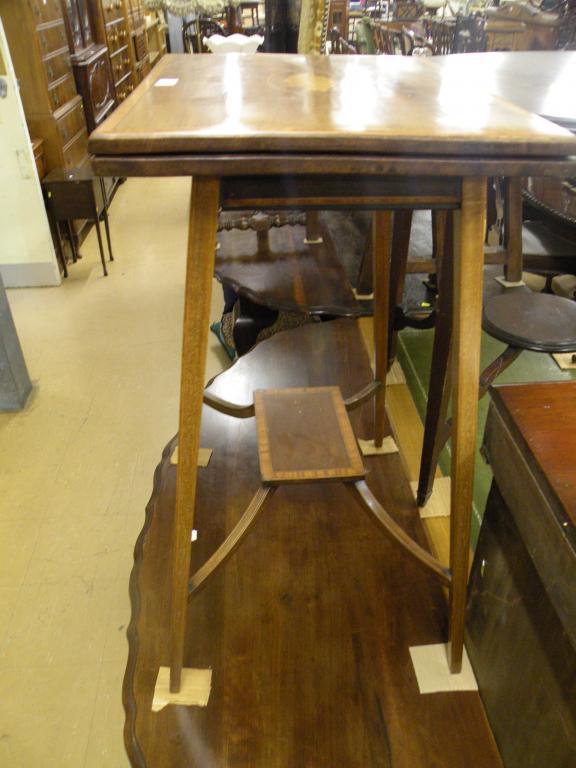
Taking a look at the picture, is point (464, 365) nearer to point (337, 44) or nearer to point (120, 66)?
point (337, 44)

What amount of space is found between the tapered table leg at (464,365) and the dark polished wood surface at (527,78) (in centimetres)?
29

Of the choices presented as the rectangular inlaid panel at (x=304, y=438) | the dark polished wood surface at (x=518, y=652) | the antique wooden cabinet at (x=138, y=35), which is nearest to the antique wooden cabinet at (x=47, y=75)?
the antique wooden cabinet at (x=138, y=35)

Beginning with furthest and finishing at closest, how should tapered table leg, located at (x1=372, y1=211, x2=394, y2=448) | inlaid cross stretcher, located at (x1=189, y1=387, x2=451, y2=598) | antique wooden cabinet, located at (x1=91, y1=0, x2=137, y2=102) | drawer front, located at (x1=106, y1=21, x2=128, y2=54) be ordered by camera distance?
drawer front, located at (x1=106, y1=21, x2=128, y2=54) → antique wooden cabinet, located at (x1=91, y1=0, x2=137, y2=102) → tapered table leg, located at (x1=372, y1=211, x2=394, y2=448) → inlaid cross stretcher, located at (x1=189, y1=387, x2=451, y2=598)

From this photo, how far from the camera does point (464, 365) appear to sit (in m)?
0.77

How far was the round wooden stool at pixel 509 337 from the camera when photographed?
42.2 inches

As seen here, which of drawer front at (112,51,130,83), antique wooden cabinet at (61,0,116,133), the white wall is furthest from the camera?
drawer front at (112,51,130,83)

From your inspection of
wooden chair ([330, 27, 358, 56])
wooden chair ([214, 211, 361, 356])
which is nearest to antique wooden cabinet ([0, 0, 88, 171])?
wooden chair ([214, 211, 361, 356])

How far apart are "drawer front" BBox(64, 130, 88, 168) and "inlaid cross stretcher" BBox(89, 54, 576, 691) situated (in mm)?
2397

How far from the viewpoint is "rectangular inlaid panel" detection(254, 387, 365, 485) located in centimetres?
90

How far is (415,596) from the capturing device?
1.09 metres

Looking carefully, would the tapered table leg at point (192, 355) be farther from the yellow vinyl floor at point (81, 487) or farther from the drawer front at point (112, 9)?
the drawer front at point (112, 9)

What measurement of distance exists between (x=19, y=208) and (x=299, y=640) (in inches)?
95.4

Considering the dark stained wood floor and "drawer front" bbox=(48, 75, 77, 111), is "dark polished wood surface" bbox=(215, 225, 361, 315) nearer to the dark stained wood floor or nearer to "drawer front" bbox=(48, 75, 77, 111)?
the dark stained wood floor

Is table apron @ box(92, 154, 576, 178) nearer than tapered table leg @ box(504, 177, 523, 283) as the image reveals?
Yes
